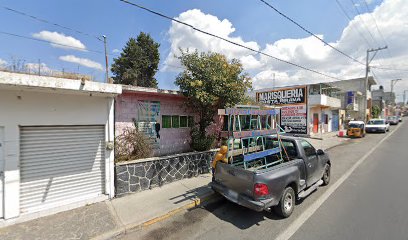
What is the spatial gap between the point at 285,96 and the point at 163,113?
1631 centimetres

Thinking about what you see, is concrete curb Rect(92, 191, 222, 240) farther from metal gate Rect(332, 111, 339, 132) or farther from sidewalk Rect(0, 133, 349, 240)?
metal gate Rect(332, 111, 339, 132)

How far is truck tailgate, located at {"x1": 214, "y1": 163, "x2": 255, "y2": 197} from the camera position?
4.13 m

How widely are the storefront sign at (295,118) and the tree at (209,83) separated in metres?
13.5

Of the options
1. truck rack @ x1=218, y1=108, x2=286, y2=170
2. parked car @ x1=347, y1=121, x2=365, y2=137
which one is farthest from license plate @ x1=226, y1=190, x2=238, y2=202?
parked car @ x1=347, y1=121, x2=365, y2=137

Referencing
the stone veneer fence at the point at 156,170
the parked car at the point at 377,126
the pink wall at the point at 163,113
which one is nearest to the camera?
the stone veneer fence at the point at 156,170

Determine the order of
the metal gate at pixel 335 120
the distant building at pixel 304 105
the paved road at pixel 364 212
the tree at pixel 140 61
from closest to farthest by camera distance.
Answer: the paved road at pixel 364 212 → the distant building at pixel 304 105 → the metal gate at pixel 335 120 → the tree at pixel 140 61

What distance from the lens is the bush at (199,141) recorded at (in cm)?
777

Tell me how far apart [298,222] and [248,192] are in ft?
4.10

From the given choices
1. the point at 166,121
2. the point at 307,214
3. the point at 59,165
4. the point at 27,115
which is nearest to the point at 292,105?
the point at 166,121

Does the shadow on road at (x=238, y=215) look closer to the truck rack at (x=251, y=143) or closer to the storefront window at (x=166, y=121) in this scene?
the truck rack at (x=251, y=143)

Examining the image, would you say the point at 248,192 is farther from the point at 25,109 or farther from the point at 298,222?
the point at 25,109

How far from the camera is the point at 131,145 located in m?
6.40

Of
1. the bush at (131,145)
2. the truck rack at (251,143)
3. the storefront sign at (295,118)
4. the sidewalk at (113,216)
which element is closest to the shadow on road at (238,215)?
the sidewalk at (113,216)

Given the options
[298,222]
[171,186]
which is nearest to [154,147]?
[171,186]
